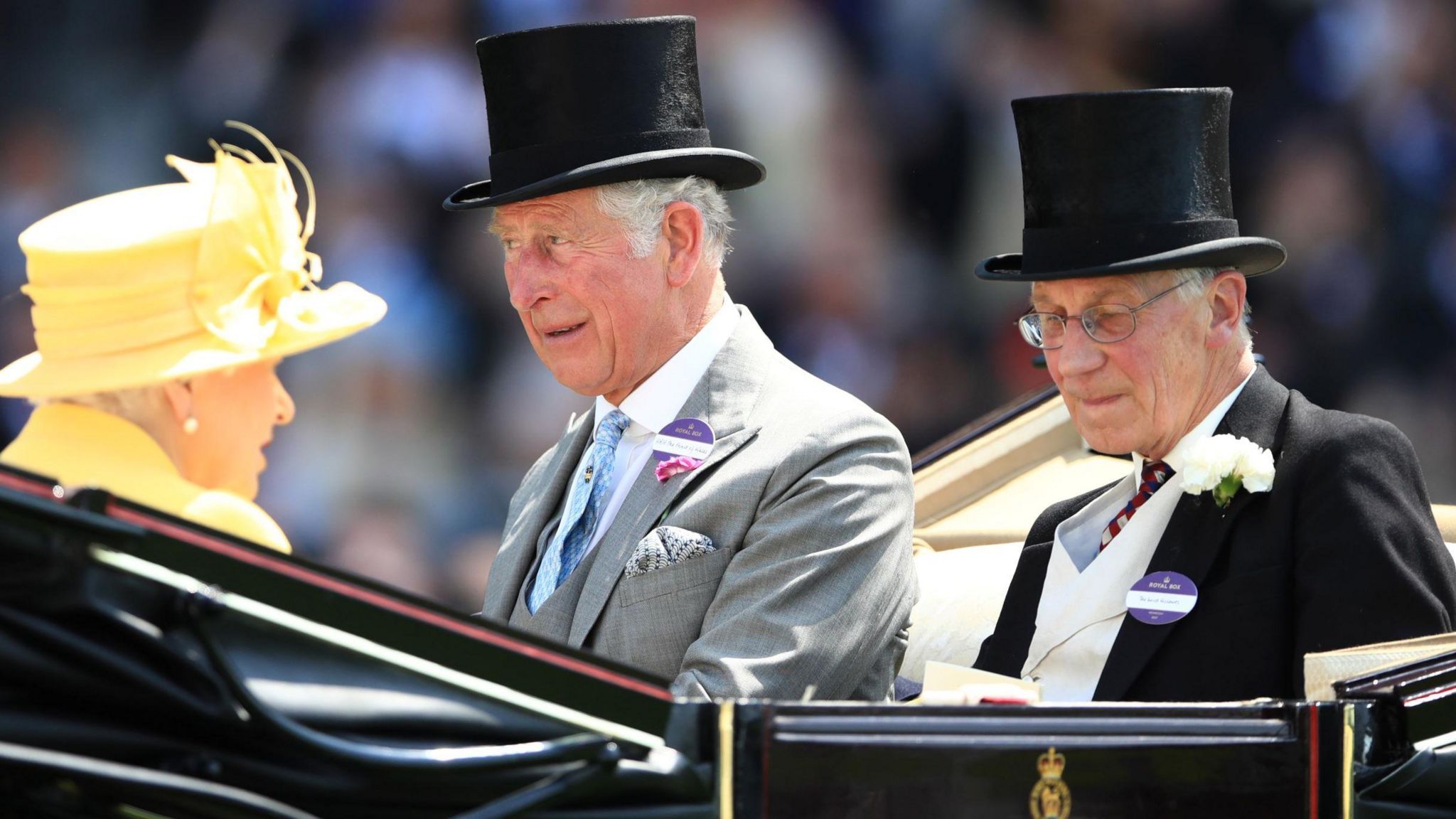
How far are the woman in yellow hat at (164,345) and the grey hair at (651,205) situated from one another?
864 mm

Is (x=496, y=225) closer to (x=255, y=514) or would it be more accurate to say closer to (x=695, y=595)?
(x=695, y=595)

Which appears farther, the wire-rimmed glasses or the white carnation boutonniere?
the wire-rimmed glasses

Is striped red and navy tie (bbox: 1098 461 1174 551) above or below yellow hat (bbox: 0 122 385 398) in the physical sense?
below

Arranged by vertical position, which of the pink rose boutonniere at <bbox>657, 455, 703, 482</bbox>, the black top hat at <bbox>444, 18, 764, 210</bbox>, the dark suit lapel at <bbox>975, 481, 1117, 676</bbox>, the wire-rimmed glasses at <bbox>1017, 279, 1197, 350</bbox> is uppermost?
the black top hat at <bbox>444, 18, 764, 210</bbox>

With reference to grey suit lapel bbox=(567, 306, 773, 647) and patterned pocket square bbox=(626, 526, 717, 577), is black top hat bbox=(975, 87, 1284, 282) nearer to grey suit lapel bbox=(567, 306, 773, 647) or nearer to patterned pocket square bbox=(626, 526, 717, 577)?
grey suit lapel bbox=(567, 306, 773, 647)

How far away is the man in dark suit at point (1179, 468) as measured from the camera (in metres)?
2.28

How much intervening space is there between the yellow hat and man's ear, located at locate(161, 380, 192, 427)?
3 centimetres

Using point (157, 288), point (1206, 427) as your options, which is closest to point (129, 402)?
point (157, 288)

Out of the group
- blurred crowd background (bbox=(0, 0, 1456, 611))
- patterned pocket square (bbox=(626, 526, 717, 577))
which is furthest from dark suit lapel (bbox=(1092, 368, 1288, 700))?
blurred crowd background (bbox=(0, 0, 1456, 611))

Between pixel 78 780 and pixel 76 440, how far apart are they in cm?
51

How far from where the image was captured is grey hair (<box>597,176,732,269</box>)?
2.79 metres

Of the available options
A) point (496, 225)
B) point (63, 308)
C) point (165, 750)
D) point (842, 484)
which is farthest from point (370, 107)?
point (165, 750)

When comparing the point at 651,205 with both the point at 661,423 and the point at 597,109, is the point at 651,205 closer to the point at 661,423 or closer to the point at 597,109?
the point at 597,109

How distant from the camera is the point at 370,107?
4.84 metres
